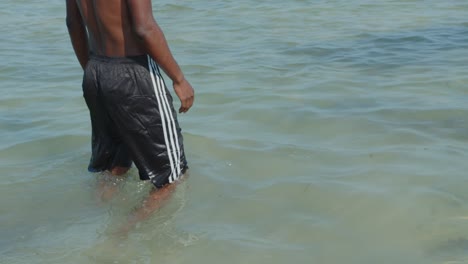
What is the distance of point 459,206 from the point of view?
3.82m

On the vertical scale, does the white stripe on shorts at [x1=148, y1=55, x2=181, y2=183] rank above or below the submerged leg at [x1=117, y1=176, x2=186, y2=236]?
above

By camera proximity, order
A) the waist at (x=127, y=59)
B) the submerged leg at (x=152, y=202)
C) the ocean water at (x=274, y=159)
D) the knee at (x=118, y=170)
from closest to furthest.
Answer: the ocean water at (x=274, y=159), the waist at (x=127, y=59), the submerged leg at (x=152, y=202), the knee at (x=118, y=170)

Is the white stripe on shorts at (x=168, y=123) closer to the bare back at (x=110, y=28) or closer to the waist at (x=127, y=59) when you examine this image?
the waist at (x=127, y=59)

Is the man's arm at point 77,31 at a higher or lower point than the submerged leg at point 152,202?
higher

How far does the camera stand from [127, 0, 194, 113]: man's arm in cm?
346

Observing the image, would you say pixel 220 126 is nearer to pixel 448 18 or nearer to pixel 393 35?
pixel 393 35

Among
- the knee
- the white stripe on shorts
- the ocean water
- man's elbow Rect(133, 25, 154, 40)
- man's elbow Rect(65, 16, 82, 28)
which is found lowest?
the ocean water

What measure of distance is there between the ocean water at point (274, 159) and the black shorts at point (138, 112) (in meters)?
0.32

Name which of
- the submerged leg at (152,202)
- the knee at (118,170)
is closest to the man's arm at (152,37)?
the submerged leg at (152,202)

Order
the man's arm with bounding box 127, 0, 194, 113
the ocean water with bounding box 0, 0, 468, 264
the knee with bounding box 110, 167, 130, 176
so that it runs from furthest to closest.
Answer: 1. the knee with bounding box 110, 167, 130, 176
2. the ocean water with bounding box 0, 0, 468, 264
3. the man's arm with bounding box 127, 0, 194, 113

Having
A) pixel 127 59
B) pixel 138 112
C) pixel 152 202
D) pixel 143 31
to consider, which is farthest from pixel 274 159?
pixel 143 31

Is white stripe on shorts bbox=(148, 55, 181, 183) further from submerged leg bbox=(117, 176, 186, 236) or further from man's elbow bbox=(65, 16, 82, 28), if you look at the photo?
man's elbow bbox=(65, 16, 82, 28)

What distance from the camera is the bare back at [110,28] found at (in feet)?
11.6

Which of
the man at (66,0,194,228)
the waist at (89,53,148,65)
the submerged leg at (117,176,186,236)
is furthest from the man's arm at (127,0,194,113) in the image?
the submerged leg at (117,176,186,236)
